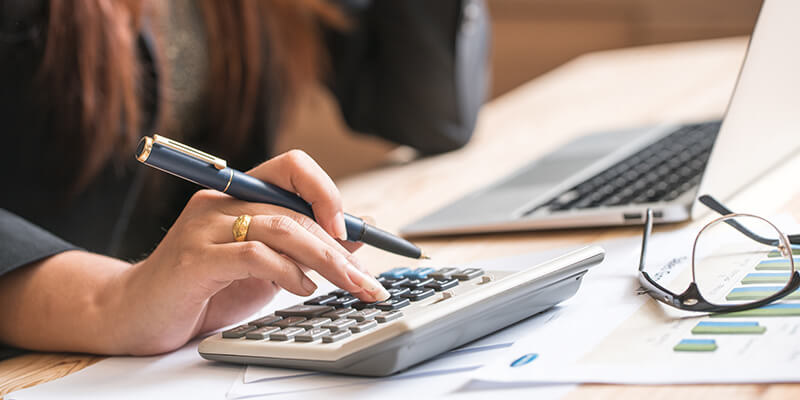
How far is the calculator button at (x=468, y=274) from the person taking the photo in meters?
0.47

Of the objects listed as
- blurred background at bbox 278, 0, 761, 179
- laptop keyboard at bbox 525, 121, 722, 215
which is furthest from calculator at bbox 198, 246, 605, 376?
blurred background at bbox 278, 0, 761, 179

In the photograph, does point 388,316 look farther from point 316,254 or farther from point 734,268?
point 734,268

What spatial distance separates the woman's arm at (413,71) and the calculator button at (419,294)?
0.66 meters

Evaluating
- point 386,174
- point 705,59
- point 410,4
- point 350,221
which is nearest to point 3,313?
point 350,221

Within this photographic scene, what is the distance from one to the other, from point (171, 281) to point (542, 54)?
2613 mm

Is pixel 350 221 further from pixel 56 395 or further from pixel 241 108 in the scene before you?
pixel 241 108

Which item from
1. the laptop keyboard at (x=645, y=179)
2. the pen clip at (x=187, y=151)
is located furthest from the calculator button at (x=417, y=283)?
the laptop keyboard at (x=645, y=179)

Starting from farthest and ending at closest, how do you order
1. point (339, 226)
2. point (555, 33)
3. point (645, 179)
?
1. point (555, 33)
2. point (645, 179)
3. point (339, 226)

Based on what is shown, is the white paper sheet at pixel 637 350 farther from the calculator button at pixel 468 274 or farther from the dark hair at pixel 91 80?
the dark hair at pixel 91 80

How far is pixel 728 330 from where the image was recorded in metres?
0.39

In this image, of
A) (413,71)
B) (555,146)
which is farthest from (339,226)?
(413,71)

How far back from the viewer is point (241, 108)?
3.45 ft

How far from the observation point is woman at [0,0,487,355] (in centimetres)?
47

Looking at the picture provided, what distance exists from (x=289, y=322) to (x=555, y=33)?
2583 millimetres
